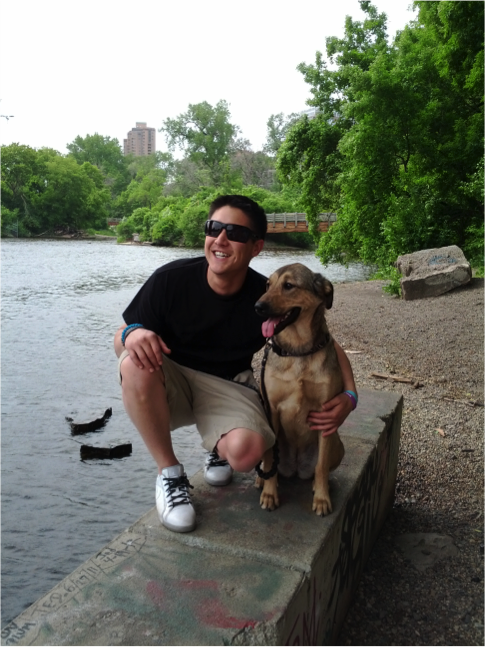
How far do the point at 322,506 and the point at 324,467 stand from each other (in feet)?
0.60

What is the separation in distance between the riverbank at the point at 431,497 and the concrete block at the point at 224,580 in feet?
0.78

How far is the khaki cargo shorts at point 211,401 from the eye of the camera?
8.97 feet

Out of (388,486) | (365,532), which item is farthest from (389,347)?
(365,532)

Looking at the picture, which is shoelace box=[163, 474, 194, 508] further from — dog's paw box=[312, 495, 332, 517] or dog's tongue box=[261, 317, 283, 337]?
dog's tongue box=[261, 317, 283, 337]

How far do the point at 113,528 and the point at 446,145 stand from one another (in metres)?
12.8

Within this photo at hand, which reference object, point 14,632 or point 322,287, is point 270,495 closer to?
point 322,287

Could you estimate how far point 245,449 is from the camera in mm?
2545

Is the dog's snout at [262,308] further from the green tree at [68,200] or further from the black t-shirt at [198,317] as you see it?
the green tree at [68,200]

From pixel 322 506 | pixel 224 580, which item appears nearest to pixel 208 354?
pixel 322 506

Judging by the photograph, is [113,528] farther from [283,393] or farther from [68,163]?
[68,163]

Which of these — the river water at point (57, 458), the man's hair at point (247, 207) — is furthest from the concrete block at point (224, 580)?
the river water at point (57, 458)

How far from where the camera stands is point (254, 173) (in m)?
66.5

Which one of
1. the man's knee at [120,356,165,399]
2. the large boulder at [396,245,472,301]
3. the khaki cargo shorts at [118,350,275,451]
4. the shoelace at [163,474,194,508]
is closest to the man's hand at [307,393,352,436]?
the khaki cargo shorts at [118,350,275,451]

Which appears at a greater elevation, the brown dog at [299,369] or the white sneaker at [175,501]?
the brown dog at [299,369]
